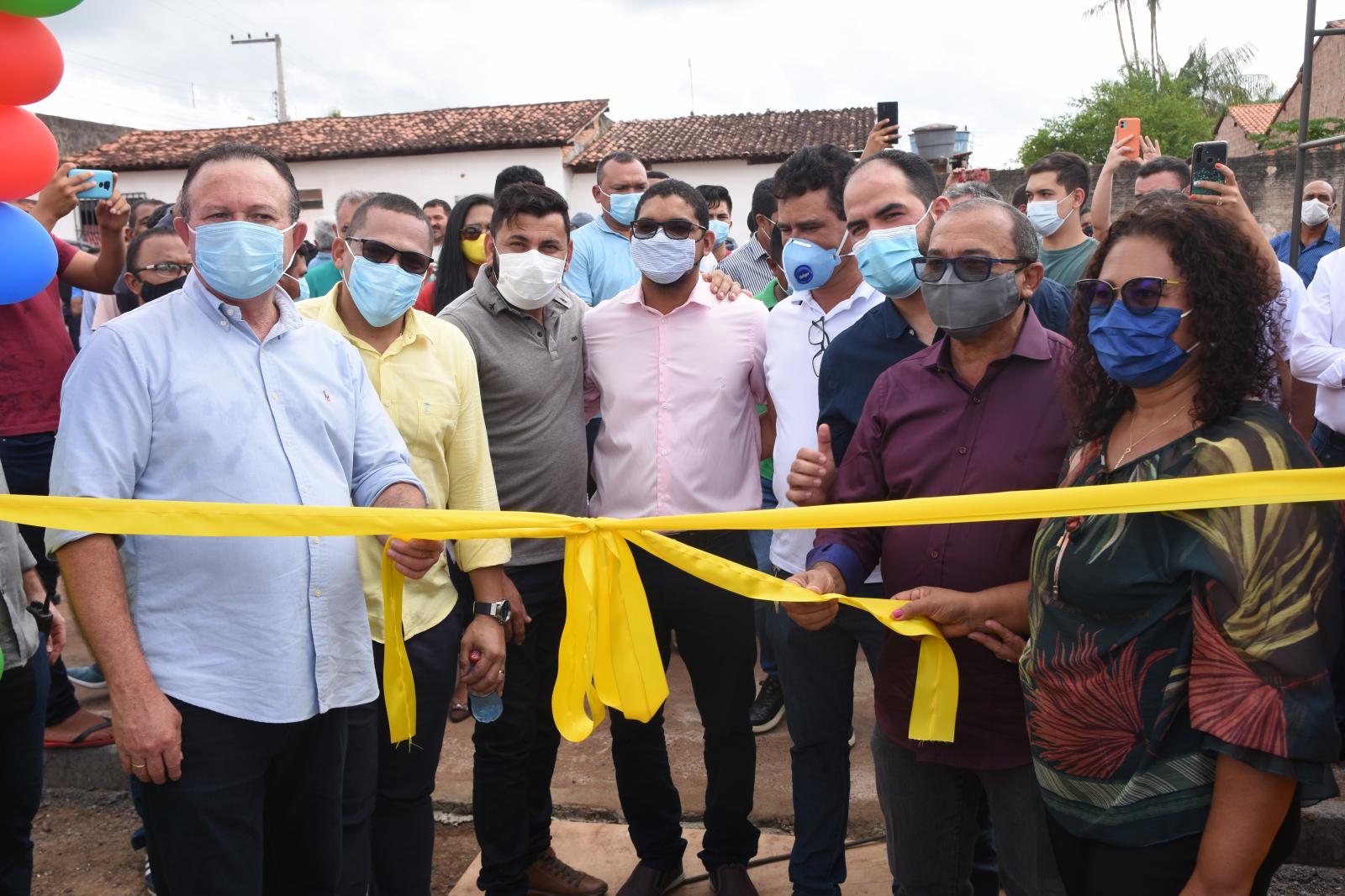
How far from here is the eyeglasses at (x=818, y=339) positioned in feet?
10.7

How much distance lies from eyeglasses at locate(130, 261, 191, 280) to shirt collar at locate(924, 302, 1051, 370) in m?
3.30

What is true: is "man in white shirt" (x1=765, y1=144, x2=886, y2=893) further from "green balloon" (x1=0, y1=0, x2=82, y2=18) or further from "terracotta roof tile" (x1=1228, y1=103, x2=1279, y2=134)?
"terracotta roof tile" (x1=1228, y1=103, x2=1279, y2=134)

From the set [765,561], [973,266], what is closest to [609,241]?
[765,561]

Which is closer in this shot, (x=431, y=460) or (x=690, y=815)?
(x=431, y=460)

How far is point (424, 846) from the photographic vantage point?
3070 mm

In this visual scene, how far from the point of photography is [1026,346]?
7.96 feet

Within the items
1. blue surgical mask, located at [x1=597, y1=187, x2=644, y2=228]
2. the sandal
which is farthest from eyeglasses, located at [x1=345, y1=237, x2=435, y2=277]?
blue surgical mask, located at [x1=597, y1=187, x2=644, y2=228]

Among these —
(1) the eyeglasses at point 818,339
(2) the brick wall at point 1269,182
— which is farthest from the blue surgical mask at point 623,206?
(2) the brick wall at point 1269,182

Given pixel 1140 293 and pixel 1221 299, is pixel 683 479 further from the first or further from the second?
pixel 1221 299

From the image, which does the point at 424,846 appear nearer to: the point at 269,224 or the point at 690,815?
the point at 690,815

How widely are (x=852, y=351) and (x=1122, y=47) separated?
51759 millimetres

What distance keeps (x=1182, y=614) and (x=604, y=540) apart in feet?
4.09

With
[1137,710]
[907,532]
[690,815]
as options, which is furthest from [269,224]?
[690,815]

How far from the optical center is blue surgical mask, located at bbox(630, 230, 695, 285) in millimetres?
3471
